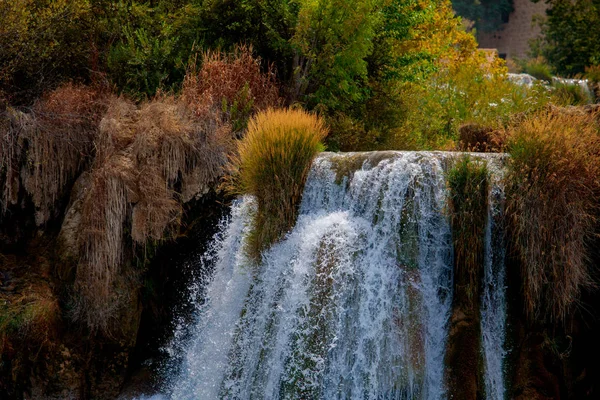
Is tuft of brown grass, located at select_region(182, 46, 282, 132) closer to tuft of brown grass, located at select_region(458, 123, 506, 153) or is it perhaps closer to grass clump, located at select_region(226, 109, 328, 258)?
grass clump, located at select_region(226, 109, 328, 258)

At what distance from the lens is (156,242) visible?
822 centimetres

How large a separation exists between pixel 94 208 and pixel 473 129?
4.45 metres

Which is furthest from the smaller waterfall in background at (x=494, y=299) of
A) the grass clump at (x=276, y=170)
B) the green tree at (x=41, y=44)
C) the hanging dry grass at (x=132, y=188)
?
the green tree at (x=41, y=44)

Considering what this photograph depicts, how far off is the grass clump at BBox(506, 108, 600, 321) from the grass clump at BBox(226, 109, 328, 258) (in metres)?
2.21

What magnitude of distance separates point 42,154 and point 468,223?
4.81 meters

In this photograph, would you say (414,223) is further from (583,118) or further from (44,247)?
(44,247)

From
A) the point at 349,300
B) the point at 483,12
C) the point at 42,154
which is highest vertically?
the point at 42,154

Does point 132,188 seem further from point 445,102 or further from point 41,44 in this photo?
point 445,102

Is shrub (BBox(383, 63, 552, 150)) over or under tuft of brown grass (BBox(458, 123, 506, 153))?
under

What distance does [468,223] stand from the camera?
6.88m

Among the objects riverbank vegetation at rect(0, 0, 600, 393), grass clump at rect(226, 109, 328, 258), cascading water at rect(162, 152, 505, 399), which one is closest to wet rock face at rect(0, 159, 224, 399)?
riverbank vegetation at rect(0, 0, 600, 393)

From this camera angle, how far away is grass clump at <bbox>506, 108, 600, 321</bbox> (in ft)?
21.3

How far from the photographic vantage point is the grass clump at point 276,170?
7824 millimetres

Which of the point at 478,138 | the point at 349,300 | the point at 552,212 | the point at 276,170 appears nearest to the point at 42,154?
the point at 276,170
